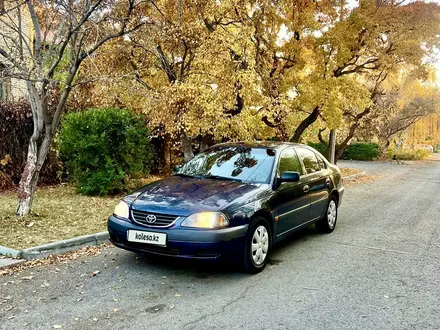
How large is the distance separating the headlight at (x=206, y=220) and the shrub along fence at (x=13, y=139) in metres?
7.22

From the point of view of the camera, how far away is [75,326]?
3.43 meters

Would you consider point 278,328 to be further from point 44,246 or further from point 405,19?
point 405,19

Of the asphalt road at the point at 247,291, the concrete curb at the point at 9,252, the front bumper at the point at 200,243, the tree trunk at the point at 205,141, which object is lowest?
the asphalt road at the point at 247,291

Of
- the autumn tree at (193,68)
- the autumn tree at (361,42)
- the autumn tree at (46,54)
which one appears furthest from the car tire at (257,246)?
the autumn tree at (361,42)

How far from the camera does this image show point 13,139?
10.1 meters

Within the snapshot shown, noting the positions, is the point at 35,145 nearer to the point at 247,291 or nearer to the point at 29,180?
the point at 29,180

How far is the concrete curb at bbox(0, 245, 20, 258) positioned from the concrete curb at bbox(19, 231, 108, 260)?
0.05 m

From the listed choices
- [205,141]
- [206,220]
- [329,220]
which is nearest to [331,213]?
[329,220]

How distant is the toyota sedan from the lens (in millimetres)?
4355

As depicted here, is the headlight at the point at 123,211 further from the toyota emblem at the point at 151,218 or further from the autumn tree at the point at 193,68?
the autumn tree at the point at 193,68

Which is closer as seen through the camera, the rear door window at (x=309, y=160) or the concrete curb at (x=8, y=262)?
the concrete curb at (x=8, y=262)

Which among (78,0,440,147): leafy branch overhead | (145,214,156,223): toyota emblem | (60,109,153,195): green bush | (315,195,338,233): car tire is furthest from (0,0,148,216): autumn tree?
(315,195,338,233): car tire

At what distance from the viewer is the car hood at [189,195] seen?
177 inches

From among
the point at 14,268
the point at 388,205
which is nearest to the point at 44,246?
the point at 14,268
